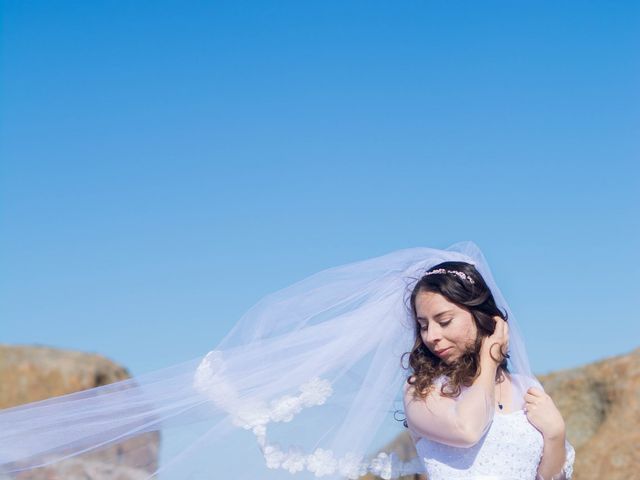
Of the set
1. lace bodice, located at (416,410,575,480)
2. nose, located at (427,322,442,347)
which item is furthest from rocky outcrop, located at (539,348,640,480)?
nose, located at (427,322,442,347)

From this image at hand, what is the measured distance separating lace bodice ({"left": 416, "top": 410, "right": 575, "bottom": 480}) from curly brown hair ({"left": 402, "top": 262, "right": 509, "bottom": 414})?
280 millimetres

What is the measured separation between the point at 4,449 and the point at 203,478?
115 cm

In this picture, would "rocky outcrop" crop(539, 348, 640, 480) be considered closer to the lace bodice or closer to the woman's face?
the lace bodice

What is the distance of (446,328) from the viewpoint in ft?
15.2

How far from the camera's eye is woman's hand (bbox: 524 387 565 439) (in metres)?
4.51

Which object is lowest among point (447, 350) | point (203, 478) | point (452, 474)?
point (452, 474)

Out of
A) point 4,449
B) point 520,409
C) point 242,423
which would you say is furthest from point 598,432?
point 4,449

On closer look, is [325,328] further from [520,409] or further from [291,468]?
[520,409]

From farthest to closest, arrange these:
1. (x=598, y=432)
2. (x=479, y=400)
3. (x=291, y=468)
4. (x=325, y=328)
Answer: (x=598, y=432)
(x=325, y=328)
(x=291, y=468)
(x=479, y=400)

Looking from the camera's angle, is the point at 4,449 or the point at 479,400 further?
the point at 4,449

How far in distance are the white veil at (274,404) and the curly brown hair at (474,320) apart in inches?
5.6

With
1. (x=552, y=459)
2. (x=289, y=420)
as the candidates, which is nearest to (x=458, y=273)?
(x=552, y=459)

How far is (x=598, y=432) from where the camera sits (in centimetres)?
920

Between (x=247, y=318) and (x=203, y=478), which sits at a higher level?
(x=247, y=318)
